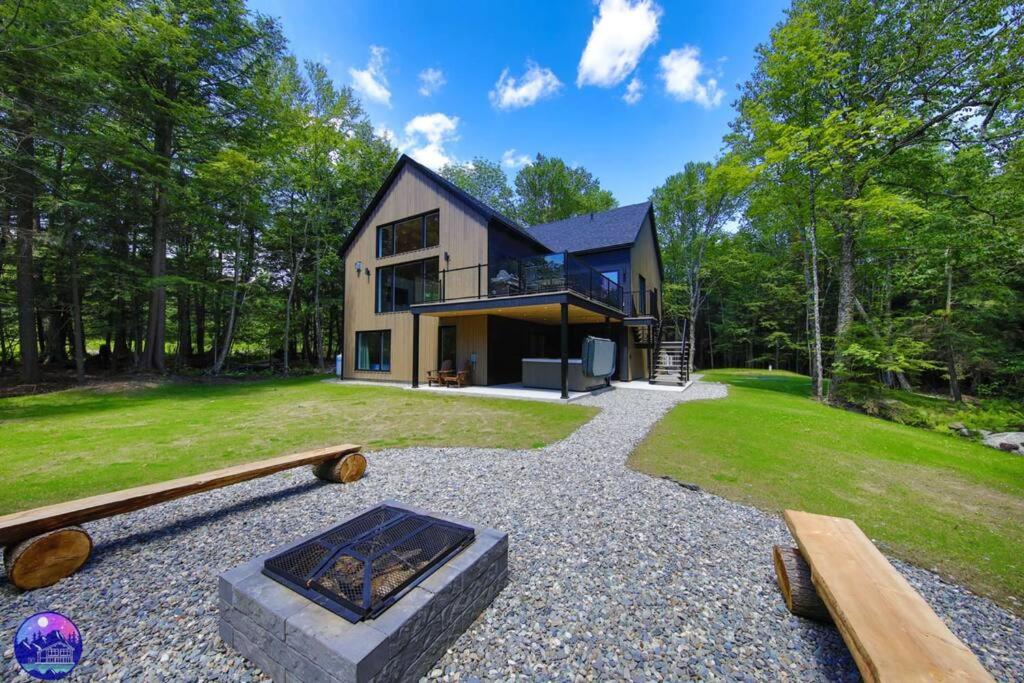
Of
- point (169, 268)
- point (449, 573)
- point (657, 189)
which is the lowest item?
point (449, 573)

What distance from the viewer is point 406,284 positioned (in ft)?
50.1

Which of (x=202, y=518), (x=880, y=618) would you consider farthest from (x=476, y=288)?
(x=880, y=618)

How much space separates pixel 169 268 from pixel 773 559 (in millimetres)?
23563

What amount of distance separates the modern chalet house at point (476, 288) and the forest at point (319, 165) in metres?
5.01

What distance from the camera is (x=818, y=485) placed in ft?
14.8

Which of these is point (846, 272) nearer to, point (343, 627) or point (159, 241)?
→ point (343, 627)

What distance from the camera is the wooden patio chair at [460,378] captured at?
1266 centimetres

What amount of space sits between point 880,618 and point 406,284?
15369mm

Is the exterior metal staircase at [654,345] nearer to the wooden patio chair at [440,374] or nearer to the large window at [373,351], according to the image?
the wooden patio chair at [440,374]

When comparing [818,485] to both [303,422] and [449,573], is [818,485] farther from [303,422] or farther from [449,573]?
[303,422]

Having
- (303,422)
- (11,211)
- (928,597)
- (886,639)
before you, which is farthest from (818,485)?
(11,211)

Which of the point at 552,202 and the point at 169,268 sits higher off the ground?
the point at 552,202

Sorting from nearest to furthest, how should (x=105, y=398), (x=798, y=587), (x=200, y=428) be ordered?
(x=798, y=587)
(x=200, y=428)
(x=105, y=398)

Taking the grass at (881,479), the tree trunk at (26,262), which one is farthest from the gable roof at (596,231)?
the tree trunk at (26,262)
